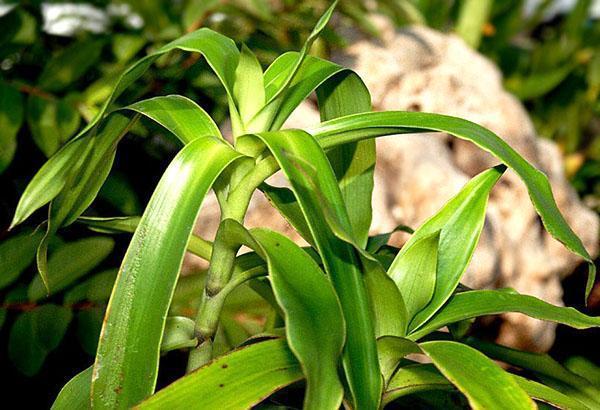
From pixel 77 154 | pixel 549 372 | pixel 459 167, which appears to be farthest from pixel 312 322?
pixel 459 167

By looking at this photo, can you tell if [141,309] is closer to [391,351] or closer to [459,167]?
[391,351]

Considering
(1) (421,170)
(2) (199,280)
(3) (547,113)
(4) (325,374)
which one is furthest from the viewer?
(3) (547,113)

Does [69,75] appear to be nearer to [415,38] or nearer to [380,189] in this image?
[380,189]

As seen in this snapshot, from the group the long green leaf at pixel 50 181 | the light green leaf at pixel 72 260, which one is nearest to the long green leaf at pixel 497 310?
the long green leaf at pixel 50 181

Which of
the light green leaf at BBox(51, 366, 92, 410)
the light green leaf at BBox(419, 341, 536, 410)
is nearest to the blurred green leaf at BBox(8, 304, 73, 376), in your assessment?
the light green leaf at BBox(51, 366, 92, 410)

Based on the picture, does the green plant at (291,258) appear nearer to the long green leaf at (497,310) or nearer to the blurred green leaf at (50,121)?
the long green leaf at (497,310)

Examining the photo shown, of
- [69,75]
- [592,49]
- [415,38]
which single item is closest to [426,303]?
[69,75]
